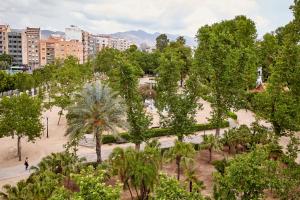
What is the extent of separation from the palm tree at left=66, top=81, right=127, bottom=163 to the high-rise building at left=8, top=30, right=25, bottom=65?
394ft

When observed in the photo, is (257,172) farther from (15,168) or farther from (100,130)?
(15,168)

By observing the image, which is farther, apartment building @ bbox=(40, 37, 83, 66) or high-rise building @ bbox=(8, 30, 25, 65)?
apartment building @ bbox=(40, 37, 83, 66)

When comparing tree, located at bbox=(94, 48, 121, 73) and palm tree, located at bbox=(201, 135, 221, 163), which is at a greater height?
tree, located at bbox=(94, 48, 121, 73)

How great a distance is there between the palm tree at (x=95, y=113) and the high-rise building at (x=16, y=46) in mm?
119975

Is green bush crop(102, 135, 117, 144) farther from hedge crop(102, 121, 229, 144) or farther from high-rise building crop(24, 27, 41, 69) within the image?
high-rise building crop(24, 27, 41, 69)

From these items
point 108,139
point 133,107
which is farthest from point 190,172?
point 108,139

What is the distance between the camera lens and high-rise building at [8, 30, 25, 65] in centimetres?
14175

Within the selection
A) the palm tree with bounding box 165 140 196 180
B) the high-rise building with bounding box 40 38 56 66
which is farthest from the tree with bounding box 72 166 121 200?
the high-rise building with bounding box 40 38 56 66

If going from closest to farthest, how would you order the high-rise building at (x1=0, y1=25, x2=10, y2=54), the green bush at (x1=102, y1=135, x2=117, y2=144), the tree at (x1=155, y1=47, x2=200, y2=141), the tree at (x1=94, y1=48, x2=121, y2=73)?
the tree at (x1=155, y1=47, x2=200, y2=141), the green bush at (x1=102, y1=135, x2=117, y2=144), the tree at (x1=94, y1=48, x2=121, y2=73), the high-rise building at (x1=0, y1=25, x2=10, y2=54)

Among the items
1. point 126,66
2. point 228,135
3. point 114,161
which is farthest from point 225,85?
point 114,161

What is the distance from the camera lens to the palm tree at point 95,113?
30.6 meters

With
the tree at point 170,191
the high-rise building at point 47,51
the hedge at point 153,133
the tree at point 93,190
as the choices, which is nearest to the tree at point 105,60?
the high-rise building at point 47,51

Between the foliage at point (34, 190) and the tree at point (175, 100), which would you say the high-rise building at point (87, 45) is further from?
the foliage at point (34, 190)

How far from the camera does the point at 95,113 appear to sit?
101 ft
